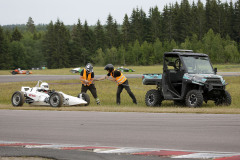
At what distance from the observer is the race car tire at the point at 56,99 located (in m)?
15.8

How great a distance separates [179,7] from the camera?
435 feet

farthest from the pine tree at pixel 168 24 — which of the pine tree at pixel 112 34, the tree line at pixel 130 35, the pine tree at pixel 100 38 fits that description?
the pine tree at pixel 100 38

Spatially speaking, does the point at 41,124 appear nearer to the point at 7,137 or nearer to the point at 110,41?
the point at 7,137

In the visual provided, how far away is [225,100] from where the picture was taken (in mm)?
15570

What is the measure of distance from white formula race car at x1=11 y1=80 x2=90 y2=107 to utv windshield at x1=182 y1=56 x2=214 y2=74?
181 inches

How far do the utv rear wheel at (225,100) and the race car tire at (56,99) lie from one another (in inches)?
258

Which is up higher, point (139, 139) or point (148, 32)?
point (148, 32)

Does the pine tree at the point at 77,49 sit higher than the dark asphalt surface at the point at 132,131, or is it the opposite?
the pine tree at the point at 77,49

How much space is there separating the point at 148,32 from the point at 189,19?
47.2 feet

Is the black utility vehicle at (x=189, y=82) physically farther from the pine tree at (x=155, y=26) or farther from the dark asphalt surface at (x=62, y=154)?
the pine tree at (x=155, y=26)

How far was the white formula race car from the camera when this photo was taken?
52.9 feet

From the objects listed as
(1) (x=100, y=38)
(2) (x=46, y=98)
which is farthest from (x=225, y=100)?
(1) (x=100, y=38)

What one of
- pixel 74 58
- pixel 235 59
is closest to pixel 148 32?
pixel 74 58

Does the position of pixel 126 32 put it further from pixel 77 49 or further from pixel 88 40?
pixel 77 49
